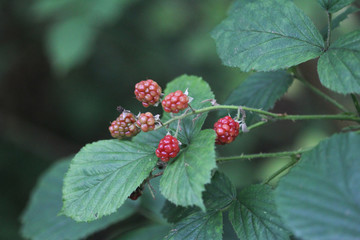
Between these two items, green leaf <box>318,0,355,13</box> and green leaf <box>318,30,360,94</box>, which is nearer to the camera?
green leaf <box>318,30,360,94</box>

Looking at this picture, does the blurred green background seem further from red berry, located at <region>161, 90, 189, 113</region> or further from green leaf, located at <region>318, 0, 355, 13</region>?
red berry, located at <region>161, 90, 189, 113</region>

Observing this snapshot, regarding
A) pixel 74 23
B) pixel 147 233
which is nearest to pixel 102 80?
pixel 74 23

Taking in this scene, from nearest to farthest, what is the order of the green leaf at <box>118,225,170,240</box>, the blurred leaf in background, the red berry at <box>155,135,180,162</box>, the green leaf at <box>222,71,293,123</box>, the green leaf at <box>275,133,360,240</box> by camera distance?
the green leaf at <box>275,133,360,240</box>
the red berry at <box>155,135,180,162</box>
the green leaf at <box>222,71,293,123</box>
the green leaf at <box>118,225,170,240</box>
the blurred leaf in background

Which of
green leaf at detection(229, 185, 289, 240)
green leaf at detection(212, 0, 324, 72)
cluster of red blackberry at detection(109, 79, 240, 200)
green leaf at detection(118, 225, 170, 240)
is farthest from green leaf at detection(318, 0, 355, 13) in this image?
green leaf at detection(118, 225, 170, 240)

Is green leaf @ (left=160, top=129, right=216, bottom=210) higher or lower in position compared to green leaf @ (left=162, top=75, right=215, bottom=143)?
lower

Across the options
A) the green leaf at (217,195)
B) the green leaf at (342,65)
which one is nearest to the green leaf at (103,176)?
the green leaf at (217,195)

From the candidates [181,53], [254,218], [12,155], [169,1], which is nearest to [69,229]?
[254,218]

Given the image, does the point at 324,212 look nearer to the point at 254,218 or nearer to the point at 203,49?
the point at 254,218
